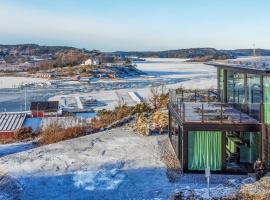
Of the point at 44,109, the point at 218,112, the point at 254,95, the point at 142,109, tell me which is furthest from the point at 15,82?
the point at 254,95

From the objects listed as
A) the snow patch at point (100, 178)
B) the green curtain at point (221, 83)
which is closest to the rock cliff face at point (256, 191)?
the snow patch at point (100, 178)

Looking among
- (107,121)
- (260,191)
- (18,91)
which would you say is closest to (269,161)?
(260,191)

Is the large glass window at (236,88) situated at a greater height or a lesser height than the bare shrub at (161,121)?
greater

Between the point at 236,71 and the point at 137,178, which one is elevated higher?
the point at 236,71

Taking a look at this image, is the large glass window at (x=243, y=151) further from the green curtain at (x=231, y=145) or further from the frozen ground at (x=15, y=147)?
the frozen ground at (x=15, y=147)

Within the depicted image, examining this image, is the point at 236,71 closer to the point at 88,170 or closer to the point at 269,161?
the point at 269,161

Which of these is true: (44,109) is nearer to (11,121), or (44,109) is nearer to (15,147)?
(11,121)
